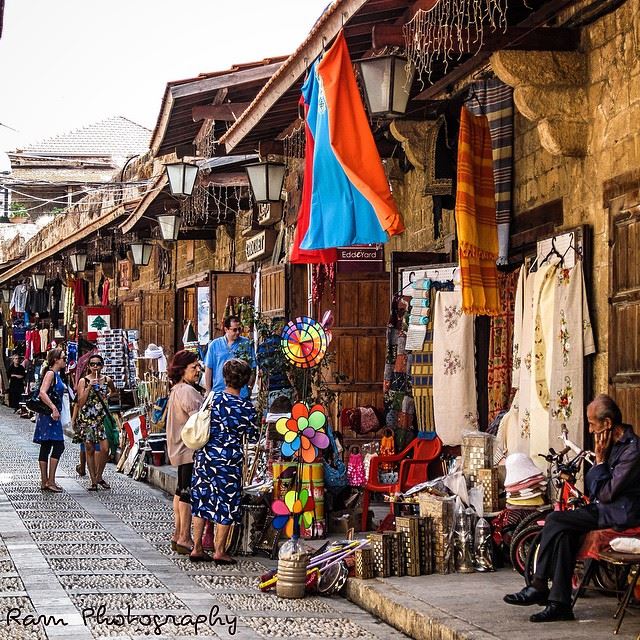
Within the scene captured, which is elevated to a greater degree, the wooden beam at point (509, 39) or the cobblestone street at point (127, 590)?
the wooden beam at point (509, 39)

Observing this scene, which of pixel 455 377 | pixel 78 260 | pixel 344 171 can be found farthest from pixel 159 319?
pixel 344 171

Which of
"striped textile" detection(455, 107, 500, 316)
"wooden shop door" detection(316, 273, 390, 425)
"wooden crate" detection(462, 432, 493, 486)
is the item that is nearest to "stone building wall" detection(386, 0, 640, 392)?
"striped textile" detection(455, 107, 500, 316)

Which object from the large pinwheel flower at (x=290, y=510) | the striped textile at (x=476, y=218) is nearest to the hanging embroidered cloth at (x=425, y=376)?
the striped textile at (x=476, y=218)

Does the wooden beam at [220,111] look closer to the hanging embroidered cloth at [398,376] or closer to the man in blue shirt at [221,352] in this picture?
the man in blue shirt at [221,352]

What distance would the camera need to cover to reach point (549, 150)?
9398 millimetres

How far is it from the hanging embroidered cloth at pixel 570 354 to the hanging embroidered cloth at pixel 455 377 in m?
1.95

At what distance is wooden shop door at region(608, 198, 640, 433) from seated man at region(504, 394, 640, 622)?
3.62 feet

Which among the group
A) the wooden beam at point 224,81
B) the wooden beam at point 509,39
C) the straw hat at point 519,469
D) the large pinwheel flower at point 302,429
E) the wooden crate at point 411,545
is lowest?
the wooden crate at point 411,545

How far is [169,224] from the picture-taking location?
19.7m

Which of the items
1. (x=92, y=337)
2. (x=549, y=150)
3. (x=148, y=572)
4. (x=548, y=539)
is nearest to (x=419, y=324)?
(x=549, y=150)

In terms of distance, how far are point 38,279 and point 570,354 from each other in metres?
28.0

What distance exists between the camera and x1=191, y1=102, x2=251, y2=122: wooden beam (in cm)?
1493

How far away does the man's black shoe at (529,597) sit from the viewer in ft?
24.1

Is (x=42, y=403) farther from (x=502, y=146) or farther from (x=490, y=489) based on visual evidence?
(x=490, y=489)
